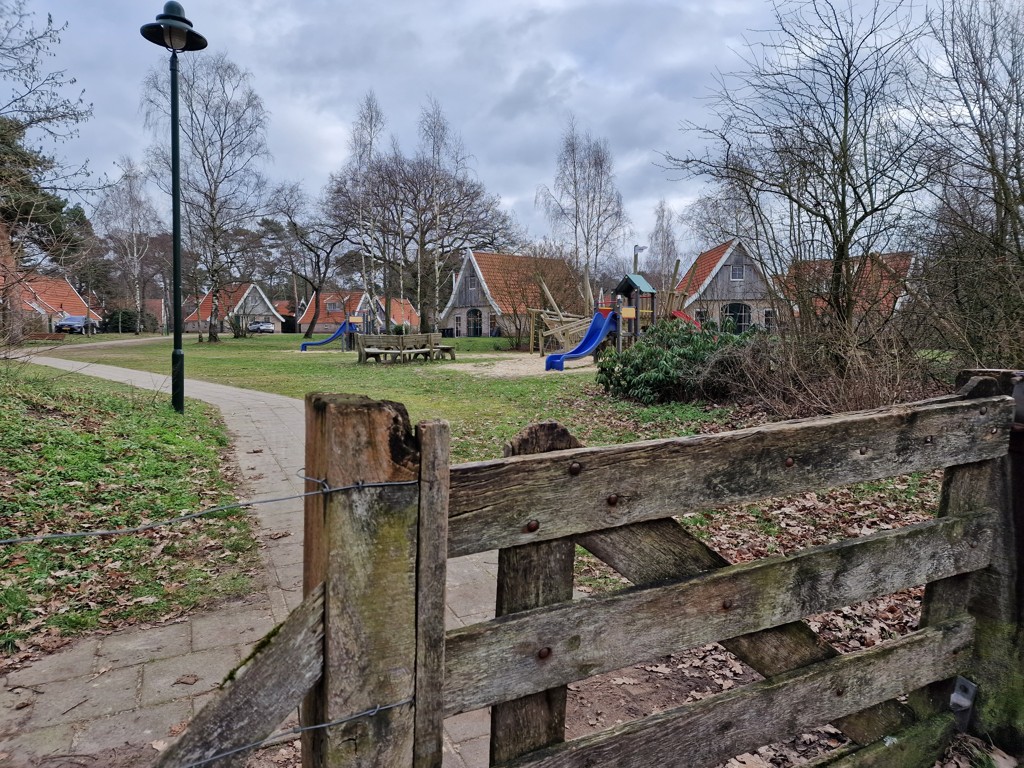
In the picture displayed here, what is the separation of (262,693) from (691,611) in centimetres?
112

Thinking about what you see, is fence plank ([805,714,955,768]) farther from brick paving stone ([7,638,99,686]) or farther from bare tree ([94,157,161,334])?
bare tree ([94,157,161,334])

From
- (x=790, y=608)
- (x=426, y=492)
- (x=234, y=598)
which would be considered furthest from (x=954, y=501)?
(x=234, y=598)

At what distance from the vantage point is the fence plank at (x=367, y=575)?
4.15 feet

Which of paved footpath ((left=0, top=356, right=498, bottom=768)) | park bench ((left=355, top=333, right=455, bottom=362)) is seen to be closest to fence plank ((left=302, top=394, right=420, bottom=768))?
paved footpath ((left=0, top=356, right=498, bottom=768))

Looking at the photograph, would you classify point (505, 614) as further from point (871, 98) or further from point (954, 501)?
point (871, 98)

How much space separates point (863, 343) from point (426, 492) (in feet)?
26.6

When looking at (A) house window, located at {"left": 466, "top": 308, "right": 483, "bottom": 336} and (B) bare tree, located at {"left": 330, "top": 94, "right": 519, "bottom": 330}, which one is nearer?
(B) bare tree, located at {"left": 330, "top": 94, "right": 519, "bottom": 330}

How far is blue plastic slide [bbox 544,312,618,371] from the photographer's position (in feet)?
63.2

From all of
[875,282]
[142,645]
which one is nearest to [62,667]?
[142,645]

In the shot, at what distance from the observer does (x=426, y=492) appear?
1323 millimetres

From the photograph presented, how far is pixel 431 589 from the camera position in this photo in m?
1.37

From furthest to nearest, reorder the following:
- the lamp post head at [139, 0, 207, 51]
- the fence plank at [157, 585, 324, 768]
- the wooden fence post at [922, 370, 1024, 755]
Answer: the lamp post head at [139, 0, 207, 51] → the wooden fence post at [922, 370, 1024, 755] → the fence plank at [157, 585, 324, 768]

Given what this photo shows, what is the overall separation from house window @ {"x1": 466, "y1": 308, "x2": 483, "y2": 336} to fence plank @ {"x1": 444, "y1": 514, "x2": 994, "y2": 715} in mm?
49835

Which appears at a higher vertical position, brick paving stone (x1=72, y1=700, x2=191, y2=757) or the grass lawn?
the grass lawn
